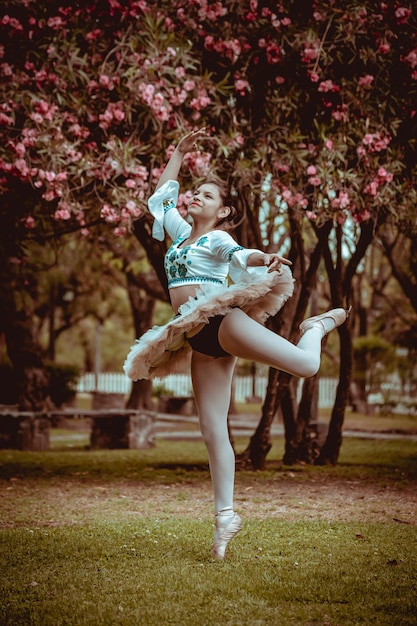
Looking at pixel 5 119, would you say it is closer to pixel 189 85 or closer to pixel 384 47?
pixel 189 85

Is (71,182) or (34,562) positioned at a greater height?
(71,182)

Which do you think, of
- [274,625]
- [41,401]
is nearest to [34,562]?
[274,625]

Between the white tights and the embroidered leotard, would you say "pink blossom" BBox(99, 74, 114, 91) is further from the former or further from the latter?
the white tights

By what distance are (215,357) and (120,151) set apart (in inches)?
154

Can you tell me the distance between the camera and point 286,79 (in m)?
9.04

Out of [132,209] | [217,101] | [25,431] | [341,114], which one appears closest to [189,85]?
[217,101]


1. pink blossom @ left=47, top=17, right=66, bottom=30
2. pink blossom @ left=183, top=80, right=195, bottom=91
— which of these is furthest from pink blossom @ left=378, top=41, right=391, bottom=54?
pink blossom @ left=47, top=17, right=66, bottom=30

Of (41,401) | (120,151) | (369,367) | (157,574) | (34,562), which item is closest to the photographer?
(157,574)

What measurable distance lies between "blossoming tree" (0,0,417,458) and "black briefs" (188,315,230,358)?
3.58m

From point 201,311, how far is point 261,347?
1.28ft

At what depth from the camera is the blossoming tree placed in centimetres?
841

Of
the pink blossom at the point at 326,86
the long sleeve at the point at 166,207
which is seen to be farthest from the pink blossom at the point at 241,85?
the long sleeve at the point at 166,207

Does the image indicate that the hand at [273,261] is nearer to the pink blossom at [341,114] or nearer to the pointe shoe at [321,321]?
the pointe shoe at [321,321]

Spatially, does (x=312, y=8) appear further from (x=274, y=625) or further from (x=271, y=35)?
(x=274, y=625)
